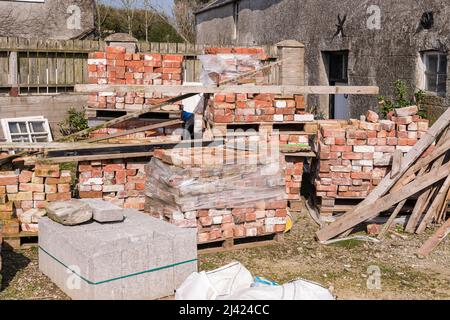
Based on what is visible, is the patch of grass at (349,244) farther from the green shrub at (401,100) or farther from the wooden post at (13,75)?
the wooden post at (13,75)

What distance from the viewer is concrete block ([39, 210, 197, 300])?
5.50 meters

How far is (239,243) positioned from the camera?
761cm

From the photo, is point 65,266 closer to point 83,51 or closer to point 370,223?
point 370,223

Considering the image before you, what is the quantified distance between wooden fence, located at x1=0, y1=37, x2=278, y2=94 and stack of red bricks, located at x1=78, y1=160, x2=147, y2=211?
4988mm

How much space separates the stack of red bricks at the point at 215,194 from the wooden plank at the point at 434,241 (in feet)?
5.49

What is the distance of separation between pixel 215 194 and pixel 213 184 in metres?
0.12

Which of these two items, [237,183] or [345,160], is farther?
[345,160]

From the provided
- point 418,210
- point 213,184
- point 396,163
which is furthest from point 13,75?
point 418,210

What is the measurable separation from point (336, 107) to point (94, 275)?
1032cm

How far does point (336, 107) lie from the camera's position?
1473 cm

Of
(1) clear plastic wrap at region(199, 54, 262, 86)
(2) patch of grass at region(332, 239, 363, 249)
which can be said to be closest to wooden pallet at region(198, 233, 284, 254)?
(2) patch of grass at region(332, 239, 363, 249)

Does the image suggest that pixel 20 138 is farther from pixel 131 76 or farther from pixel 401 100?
pixel 401 100


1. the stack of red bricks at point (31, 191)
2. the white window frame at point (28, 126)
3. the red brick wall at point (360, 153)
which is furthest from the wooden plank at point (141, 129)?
the white window frame at point (28, 126)

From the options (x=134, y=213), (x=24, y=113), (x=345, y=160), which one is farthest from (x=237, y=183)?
(x=24, y=113)
